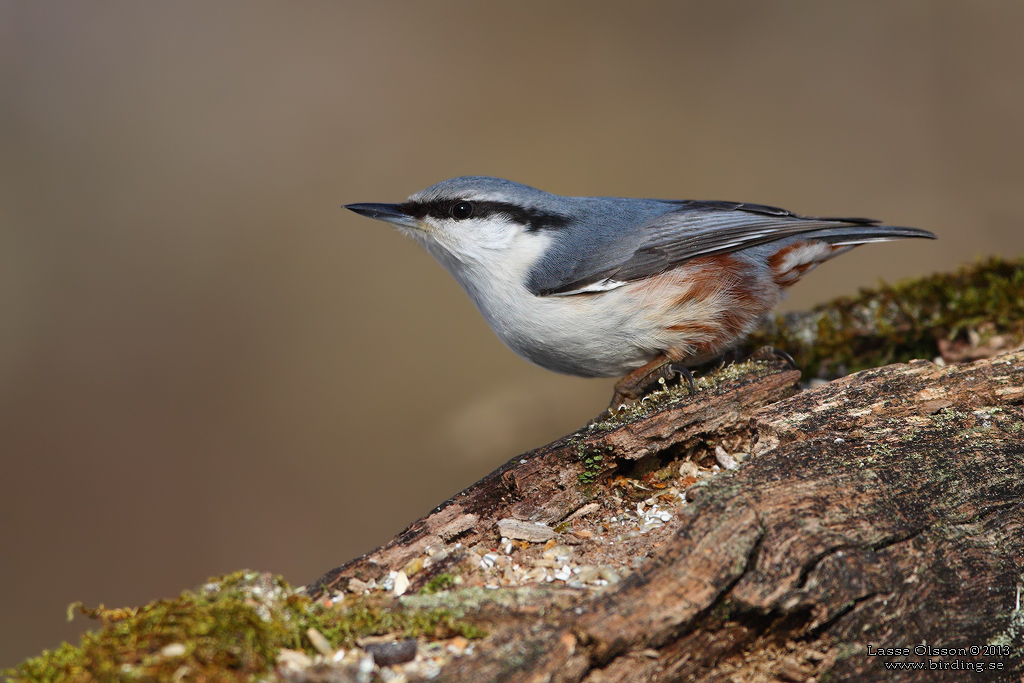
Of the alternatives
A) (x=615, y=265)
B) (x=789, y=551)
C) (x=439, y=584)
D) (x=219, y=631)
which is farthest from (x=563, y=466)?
(x=219, y=631)

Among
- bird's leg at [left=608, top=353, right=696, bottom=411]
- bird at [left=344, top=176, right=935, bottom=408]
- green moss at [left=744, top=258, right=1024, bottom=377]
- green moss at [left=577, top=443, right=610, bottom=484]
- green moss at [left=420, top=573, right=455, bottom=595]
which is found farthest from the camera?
green moss at [left=744, top=258, right=1024, bottom=377]

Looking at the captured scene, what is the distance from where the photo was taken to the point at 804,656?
1.66 meters

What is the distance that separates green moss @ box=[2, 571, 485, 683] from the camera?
4.73 ft

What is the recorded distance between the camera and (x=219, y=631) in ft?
4.89

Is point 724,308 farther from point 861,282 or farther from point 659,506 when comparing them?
point 861,282

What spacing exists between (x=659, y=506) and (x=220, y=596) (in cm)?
125

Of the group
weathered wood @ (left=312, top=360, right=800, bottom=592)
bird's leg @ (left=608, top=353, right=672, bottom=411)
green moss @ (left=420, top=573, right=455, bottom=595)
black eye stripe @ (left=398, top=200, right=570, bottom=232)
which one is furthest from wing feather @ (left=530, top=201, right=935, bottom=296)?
green moss @ (left=420, top=573, right=455, bottom=595)

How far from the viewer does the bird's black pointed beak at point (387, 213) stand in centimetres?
305

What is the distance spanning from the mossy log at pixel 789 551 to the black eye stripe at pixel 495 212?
1.01 meters

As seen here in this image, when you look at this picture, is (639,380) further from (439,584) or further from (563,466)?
(439,584)

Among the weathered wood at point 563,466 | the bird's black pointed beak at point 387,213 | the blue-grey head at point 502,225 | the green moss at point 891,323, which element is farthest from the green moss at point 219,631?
the green moss at point 891,323

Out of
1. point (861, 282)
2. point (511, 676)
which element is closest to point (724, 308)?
point (511, 676)

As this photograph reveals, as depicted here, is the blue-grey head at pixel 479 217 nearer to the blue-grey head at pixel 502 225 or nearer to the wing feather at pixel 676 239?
the blue-grey head at pixel 502 225

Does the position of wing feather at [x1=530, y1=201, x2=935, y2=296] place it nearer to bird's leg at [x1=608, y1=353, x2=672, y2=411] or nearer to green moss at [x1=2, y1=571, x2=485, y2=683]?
bird's leg at [x1=608, y1=353, x2=672, y2=411]
